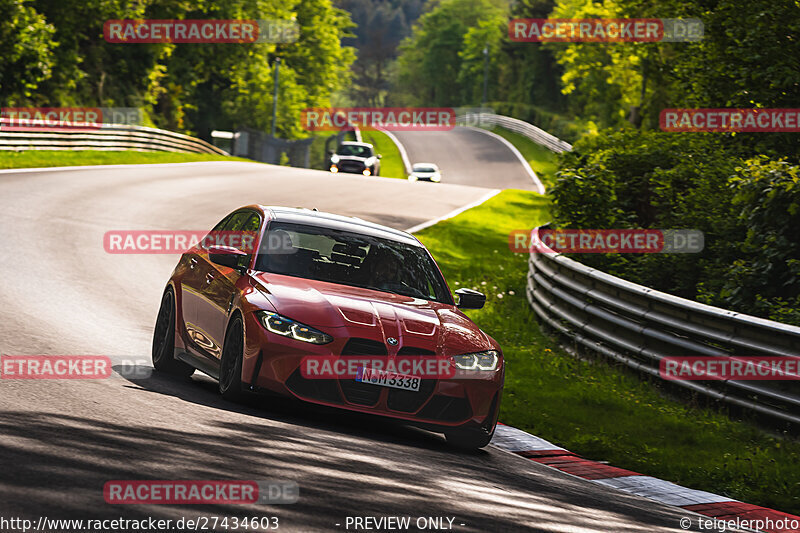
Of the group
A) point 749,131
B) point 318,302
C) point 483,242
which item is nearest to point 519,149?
point 483,242

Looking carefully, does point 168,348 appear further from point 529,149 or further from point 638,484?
point 529,149

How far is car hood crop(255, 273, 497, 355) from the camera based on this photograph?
8.15 metres

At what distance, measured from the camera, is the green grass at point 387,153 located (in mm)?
77625

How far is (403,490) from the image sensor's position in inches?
249

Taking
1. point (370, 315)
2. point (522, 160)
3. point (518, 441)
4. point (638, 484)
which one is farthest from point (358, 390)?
point (522, 160)

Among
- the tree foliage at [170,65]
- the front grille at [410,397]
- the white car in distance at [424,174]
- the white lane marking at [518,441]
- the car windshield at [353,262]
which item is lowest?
the white car in distance at [424,174]

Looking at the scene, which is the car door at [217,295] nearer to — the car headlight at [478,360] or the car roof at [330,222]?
the car roof at [330,222]

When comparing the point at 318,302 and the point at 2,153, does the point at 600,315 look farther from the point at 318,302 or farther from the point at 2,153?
the point at 2,153

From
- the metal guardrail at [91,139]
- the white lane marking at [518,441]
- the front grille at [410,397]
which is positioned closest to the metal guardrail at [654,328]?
the white lane marking at [518,441]

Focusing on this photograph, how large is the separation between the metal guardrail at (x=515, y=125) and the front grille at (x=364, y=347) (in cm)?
7240

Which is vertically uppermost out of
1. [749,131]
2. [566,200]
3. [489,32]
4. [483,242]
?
[489,32]

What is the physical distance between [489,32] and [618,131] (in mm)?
130768

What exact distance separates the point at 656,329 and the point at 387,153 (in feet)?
250

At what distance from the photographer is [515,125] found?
10156cm
